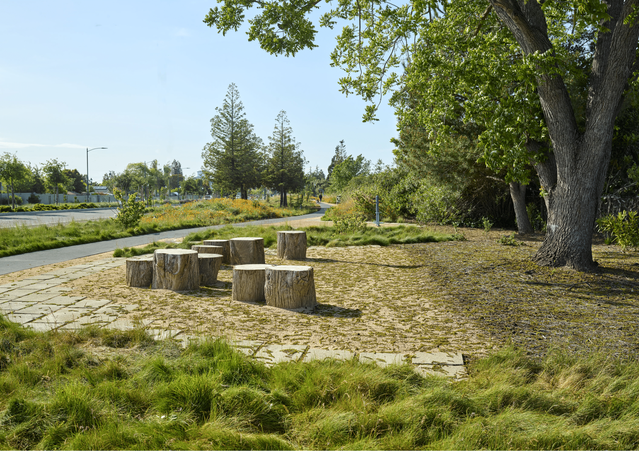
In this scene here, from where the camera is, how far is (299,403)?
3057mm

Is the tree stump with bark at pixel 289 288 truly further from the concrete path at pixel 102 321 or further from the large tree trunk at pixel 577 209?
the large tree trunk at pixel 577 209

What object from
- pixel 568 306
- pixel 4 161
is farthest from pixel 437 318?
pixel 4 161

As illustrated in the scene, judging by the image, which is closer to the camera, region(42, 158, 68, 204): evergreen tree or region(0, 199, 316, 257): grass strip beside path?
region(0, 199, 316, 257): grass strip beside path

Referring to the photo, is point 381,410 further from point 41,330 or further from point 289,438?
point 41,330

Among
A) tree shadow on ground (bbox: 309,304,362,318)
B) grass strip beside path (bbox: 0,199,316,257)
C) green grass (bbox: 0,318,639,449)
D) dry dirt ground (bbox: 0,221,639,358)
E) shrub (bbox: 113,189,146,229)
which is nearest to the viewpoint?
green grass (bbox: 0,318,639,449)

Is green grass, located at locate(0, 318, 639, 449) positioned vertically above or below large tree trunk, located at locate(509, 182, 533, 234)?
below

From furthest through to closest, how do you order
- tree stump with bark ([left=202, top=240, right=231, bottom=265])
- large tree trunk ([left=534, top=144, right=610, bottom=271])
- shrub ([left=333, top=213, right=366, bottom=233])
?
1. shrub ([left=333, top=213, right=366, bottom=233])
2. tree stump with bark ([left=202, top=240, right=231, bottom=265])
3. large tree trunk ([left=534, top=144, right=610, bottom=271])

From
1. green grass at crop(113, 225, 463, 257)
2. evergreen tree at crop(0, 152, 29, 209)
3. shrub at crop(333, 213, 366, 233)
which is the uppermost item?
evergreen tree at crop(0, 152, 29, 209)

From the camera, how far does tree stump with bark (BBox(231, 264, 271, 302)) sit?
20.1ft

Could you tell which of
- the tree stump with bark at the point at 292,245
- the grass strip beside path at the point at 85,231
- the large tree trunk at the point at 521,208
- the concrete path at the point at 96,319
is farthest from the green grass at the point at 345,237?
the concrete path at the point at 96,319

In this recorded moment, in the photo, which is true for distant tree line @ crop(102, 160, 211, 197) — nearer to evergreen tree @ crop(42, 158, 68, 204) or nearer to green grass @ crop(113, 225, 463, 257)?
evergreen tree @ crop(42, 158, 68, 204)

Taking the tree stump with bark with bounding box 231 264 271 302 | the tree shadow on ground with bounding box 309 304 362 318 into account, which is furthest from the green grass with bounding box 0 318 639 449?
the tree stump with bark with bounding box 231 264 271 302

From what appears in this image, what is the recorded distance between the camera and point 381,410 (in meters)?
2.89

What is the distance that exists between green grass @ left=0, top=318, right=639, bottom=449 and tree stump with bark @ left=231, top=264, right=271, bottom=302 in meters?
2.28
